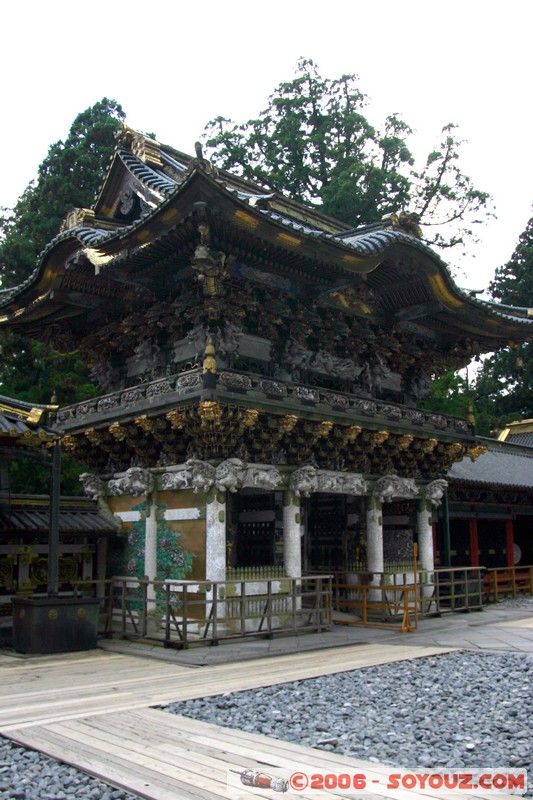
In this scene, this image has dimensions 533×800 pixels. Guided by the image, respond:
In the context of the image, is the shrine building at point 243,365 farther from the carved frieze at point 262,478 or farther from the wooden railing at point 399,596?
the wooden railing at point 399,596

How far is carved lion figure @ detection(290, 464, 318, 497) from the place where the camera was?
16281mm

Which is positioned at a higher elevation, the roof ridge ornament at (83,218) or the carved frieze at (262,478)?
the roof ridge ornament at (83,218)

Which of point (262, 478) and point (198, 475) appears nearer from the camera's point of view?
point (198, 475)

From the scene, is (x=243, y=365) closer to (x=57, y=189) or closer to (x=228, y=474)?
(x=228, y=474)

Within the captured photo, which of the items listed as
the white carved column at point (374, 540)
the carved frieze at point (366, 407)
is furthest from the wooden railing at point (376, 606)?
the carved frieze at point (366, 407)

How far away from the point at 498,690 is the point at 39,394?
18.9 meters

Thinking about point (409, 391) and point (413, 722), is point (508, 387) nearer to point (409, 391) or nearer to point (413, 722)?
point (409, 391)

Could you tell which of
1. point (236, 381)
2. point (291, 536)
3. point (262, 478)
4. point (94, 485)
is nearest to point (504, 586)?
point (291, 536)

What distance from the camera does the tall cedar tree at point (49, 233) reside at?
963 inches

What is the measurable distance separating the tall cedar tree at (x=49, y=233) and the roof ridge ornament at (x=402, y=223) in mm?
11138

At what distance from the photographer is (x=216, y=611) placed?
13500mm

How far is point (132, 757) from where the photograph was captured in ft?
19.9

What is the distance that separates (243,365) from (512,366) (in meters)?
32.9

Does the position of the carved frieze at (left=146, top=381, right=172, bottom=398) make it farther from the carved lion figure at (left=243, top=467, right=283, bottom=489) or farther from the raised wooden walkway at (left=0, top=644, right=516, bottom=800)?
the raised wooden walkway at (left=0, top=644, right=516, bottom=800)
